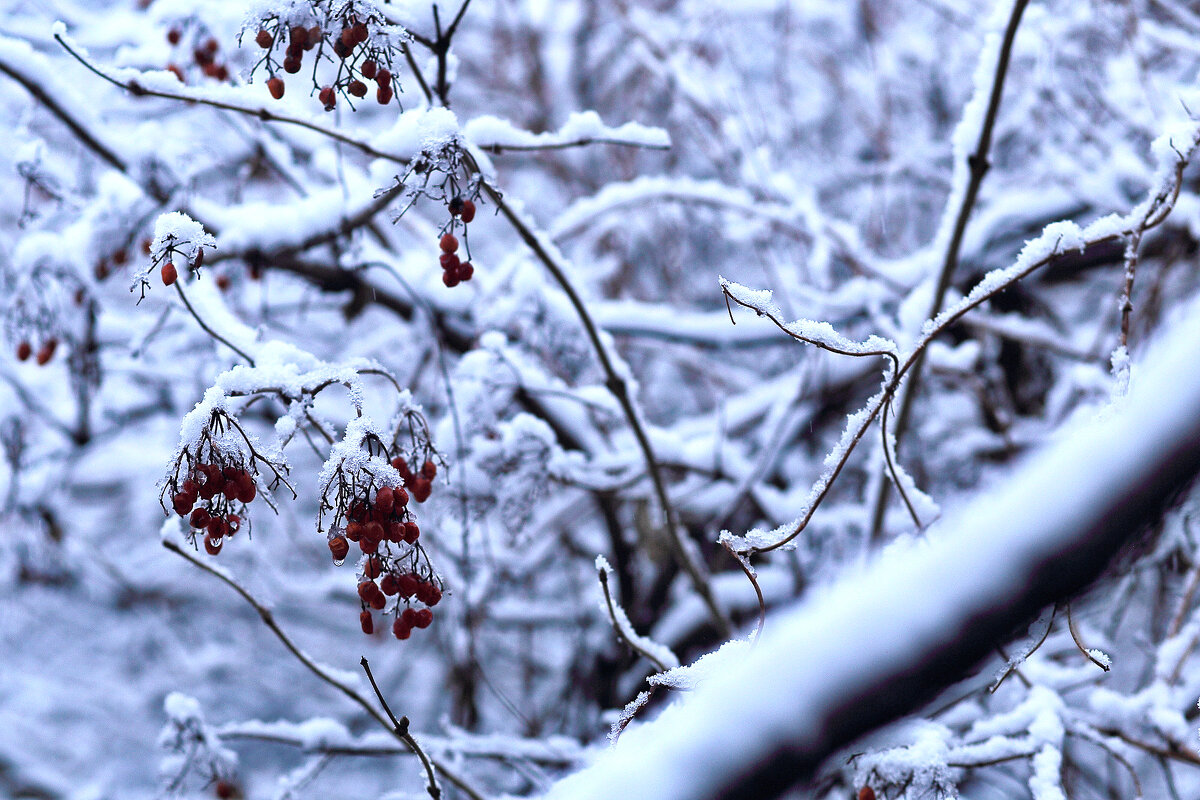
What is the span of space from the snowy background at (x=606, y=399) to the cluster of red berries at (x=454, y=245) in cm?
1

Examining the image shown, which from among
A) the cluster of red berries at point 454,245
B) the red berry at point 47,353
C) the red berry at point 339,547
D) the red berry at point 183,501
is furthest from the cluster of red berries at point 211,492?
the red berry at point 47,353

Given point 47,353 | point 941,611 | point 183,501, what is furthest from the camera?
point 47,353

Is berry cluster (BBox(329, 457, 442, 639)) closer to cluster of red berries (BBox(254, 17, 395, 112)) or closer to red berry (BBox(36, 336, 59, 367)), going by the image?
cluster of red berries (BBox(254, 17, 395, 112))

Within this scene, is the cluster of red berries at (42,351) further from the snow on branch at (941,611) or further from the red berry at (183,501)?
the snow on branch at (941,611)

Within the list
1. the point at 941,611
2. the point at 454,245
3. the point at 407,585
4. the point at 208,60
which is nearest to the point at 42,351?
the point at 208,60

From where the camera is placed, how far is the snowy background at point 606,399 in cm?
85

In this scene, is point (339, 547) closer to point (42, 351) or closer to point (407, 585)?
point (407, 585)

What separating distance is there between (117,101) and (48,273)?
122cm

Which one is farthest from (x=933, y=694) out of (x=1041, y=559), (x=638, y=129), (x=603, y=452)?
(x=603, y=452)

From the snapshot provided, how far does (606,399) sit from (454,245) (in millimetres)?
735

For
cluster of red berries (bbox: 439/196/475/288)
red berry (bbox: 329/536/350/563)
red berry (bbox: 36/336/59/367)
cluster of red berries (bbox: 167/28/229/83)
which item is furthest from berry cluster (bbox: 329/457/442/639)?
cluster of red berries (bbox: 167/28/229/83)

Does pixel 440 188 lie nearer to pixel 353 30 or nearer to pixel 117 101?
pixel 353 30

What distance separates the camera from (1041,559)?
40 cm

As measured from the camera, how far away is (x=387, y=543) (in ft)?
4.12
